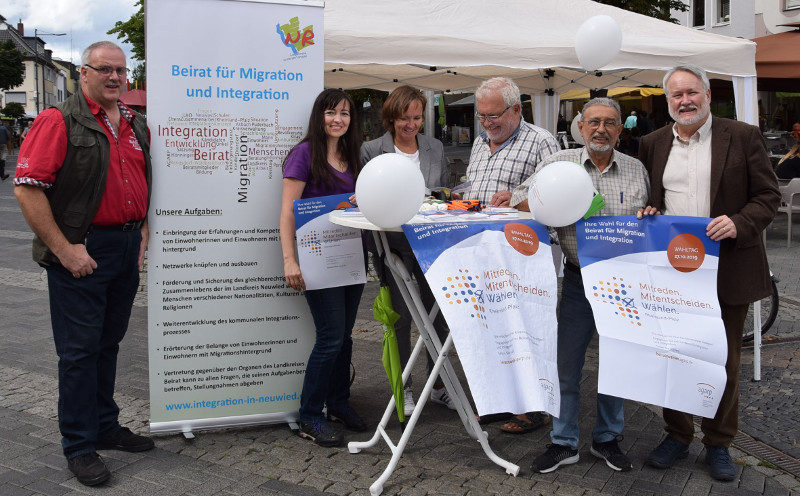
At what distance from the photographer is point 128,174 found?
11.3 ft

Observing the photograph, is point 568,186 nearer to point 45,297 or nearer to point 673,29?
point 673,29

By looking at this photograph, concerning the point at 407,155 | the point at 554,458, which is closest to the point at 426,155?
the point at 407,155

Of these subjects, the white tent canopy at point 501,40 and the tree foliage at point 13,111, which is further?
the tree foliage at point 13,111

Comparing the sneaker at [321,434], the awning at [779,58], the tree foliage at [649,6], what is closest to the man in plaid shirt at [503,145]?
the sneaker at [321,434]

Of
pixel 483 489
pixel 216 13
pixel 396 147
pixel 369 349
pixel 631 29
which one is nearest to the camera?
pixel 483 489

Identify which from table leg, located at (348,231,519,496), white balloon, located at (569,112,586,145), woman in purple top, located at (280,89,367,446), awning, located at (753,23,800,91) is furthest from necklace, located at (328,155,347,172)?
awning, located at (753,23,800,91)

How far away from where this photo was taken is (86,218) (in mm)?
3258

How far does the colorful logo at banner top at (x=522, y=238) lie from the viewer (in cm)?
318

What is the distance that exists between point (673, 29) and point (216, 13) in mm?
4780

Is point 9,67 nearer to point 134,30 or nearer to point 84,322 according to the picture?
point 134,30

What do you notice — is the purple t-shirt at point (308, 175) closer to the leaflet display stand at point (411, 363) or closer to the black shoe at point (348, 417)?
the leaflet display stand at point (411, 363)

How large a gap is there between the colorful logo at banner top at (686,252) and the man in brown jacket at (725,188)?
0.36 feet

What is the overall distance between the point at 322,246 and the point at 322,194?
10.7 inches

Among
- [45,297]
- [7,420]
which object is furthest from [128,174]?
[45,297]
